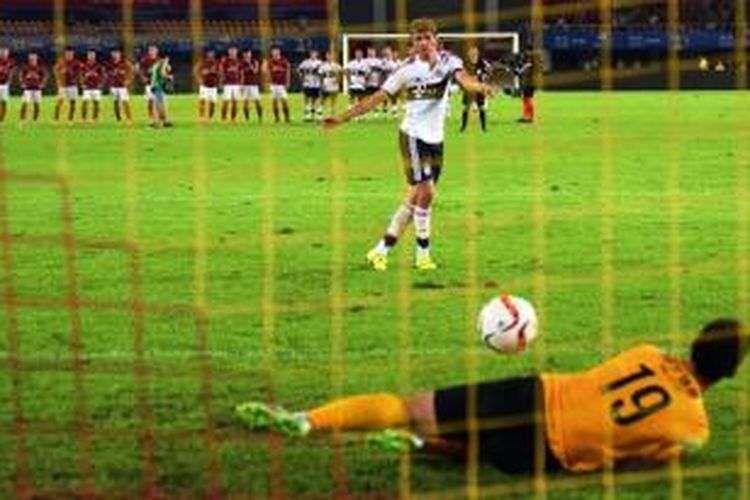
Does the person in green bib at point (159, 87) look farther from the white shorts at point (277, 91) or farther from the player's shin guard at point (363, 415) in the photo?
the player's shin guard at point (363, 415)

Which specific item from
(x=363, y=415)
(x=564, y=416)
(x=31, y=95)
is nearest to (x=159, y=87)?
(x=31, y=95)

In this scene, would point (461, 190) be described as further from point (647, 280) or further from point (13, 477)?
point (13, 477)

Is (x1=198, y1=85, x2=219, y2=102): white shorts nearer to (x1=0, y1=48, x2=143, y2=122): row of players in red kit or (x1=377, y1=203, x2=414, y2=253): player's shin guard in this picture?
(x1=0, y1=48, x2=143, y2=122): row of players in red kit

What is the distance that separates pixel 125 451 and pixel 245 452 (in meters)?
0.49

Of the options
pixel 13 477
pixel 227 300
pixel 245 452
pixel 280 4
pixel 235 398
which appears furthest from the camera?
pixel 280 4

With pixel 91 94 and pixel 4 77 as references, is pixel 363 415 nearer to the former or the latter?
pixel 91 94

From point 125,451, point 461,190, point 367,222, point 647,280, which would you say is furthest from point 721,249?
point 125,451

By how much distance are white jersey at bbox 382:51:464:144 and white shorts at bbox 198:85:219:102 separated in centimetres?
2304

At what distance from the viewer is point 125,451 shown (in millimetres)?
7094

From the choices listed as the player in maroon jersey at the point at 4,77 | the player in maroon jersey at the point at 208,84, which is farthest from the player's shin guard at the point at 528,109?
the player in maroon jersey at the point at 4,77

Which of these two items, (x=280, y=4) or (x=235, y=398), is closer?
(x=235, y=398)

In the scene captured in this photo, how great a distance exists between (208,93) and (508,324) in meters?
29.6

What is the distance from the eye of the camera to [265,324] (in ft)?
34.2

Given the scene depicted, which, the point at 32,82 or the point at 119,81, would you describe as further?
the point at 119,81
